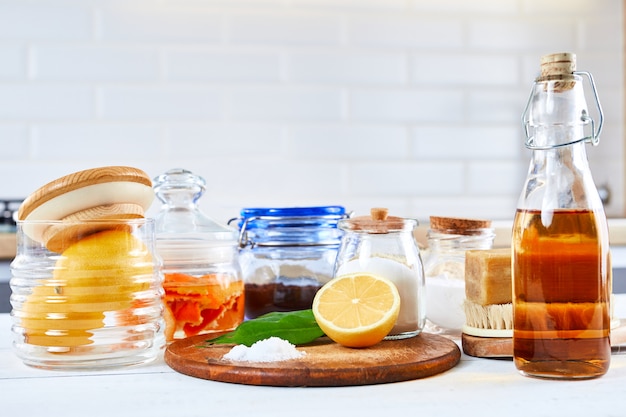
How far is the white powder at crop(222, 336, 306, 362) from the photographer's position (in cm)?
81

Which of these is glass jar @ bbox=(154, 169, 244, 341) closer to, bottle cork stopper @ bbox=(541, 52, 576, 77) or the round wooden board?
the round wooden board

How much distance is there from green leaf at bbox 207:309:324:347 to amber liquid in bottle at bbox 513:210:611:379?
267mm

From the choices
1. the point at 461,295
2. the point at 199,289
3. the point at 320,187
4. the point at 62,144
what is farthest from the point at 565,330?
the point at 62,144

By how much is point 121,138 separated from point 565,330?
1976 millimetres

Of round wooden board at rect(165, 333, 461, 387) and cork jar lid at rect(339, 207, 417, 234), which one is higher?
cork jar lid at rect(339, 207, 417, 234)

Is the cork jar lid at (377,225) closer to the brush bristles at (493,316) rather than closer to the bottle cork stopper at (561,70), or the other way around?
the brush bristles at (493,316)

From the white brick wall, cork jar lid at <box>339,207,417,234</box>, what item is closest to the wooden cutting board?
cork jar lid at <box>339,207,417,234</box>

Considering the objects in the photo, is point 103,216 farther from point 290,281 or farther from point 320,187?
point 320,187

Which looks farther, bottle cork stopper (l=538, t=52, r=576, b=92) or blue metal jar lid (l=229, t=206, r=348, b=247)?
blue metal jar lid (l=229, t=206, r=348, b=247)

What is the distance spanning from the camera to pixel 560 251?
0.76 m

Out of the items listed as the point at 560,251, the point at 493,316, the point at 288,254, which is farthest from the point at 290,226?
the point at 560,251

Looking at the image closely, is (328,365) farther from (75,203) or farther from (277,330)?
(75,203)

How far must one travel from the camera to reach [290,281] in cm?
119

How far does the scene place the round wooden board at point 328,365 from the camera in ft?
2.47
